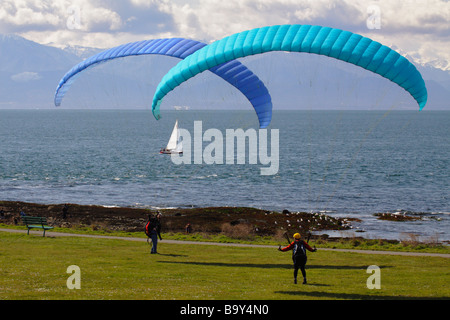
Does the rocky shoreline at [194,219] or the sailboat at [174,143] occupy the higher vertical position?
the sailboat at [174,143]

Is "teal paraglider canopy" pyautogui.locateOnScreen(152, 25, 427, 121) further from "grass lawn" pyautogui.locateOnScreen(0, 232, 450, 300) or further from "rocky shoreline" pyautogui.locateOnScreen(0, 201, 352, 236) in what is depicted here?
"rocky shoreline" pyautogui.locateOnScreen(0, 201, 352, 236)

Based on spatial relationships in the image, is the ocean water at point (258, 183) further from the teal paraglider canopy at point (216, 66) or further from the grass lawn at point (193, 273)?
the grass lawn at point (193, 273)

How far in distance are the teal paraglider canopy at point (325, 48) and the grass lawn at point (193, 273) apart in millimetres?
6589

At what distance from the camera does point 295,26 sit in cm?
1991

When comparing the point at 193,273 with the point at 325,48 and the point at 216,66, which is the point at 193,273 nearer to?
the point at 325,48

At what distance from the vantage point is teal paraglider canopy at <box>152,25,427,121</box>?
18969 mm

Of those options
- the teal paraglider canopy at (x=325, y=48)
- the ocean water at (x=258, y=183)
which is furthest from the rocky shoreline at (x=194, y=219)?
the teal paraglider canopy at (x=325, y=48)

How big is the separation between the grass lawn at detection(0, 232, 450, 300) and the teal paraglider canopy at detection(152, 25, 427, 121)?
659 cm

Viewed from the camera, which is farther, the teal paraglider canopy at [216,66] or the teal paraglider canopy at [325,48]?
the teal paraglider canopy at [216,66]

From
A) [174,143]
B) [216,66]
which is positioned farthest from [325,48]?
[174,143]

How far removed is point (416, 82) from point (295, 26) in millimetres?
4637

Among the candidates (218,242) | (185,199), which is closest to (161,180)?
(185,199)

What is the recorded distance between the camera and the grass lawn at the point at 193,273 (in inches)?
555

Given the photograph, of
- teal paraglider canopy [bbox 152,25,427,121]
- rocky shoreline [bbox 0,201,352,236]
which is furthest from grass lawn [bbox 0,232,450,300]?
rocky shoreline [bbox 0,201,352,236]
